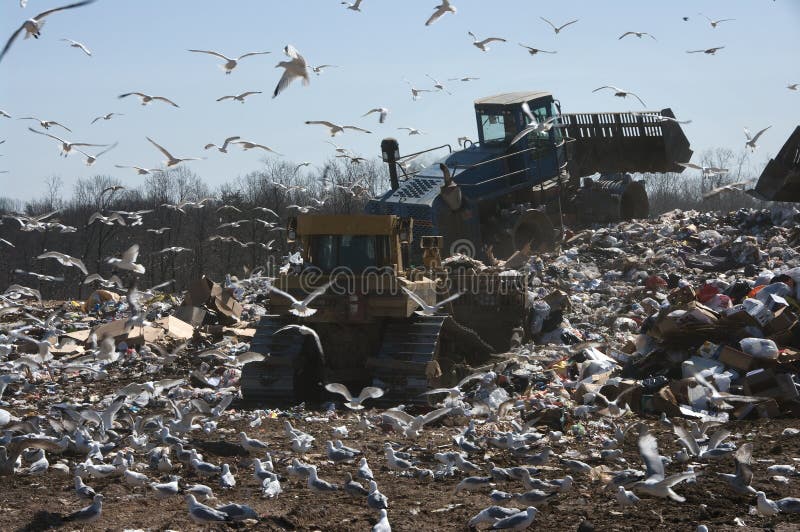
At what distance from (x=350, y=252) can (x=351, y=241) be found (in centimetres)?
11

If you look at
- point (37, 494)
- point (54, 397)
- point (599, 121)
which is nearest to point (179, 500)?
point (37, 494)

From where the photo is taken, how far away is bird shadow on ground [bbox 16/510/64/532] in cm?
507

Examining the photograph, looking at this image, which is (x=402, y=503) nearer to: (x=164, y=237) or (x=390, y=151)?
(x=390, y=151)

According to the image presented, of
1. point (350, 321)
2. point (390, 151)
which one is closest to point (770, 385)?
point (350, 321)

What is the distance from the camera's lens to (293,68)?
7703mm

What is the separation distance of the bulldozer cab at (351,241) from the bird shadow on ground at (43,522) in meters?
4.40

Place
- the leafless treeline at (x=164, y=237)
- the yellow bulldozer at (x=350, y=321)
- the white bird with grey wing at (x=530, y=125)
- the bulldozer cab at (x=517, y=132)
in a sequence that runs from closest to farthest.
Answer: the yellow bulldozer at (x=350, y=321), the white bird with grey wing at (x=530, y=125), the bulldozer cab at (x=517, y=132), the leafless treeline at (x=164, y=237)

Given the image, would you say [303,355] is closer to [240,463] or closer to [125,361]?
[240,463]

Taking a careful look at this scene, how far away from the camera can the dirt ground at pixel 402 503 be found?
16.6 ft

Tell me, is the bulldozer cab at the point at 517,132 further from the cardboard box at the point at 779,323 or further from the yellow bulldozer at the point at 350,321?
the cardboard box at the point at 779,323

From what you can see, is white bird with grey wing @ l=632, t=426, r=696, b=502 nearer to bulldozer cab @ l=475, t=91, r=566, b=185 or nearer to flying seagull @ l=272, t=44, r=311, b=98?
flying seagull @ l=272, t=44, r=311, b=98

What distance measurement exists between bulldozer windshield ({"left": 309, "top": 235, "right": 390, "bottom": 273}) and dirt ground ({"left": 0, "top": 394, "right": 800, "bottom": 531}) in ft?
9.14

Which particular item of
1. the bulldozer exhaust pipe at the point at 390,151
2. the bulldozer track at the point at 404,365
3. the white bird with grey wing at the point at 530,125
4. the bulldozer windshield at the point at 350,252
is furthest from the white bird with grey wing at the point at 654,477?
the bulldozer exhaust pipe at the point at 390,151

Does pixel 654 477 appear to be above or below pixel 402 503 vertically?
above
